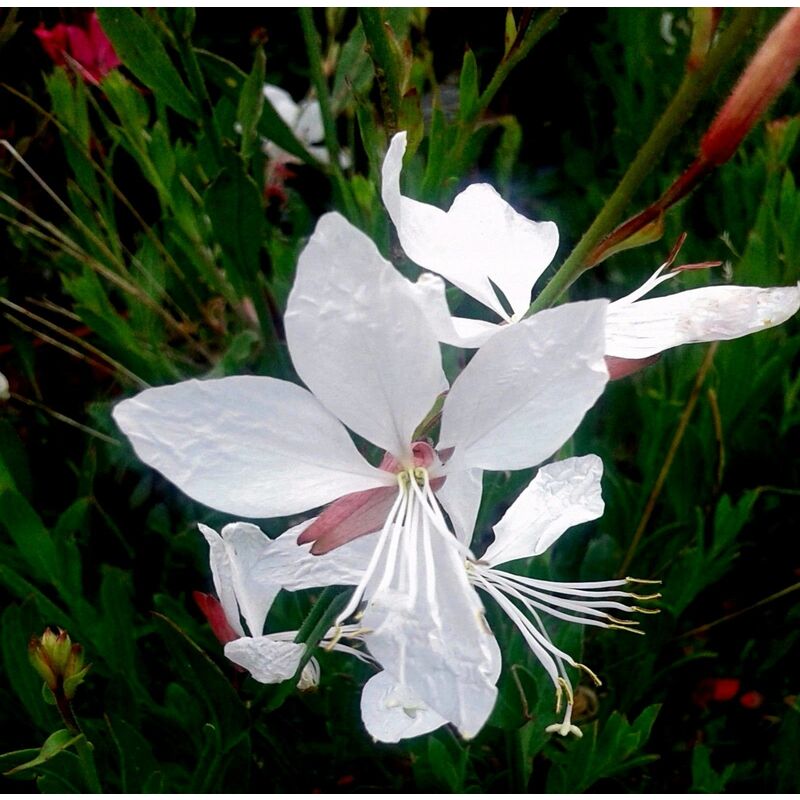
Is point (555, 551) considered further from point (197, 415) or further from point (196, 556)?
point (197, 415)

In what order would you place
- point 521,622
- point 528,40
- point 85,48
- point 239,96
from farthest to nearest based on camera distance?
point 85,48 < point 239,96 < point 528,40 < point 521,622

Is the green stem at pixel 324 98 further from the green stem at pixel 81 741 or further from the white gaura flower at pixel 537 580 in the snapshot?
the green stem at pixel 81 741

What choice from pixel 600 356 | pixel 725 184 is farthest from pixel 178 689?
pixel 725 184

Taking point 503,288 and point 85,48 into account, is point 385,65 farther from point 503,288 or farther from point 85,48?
point 85,48

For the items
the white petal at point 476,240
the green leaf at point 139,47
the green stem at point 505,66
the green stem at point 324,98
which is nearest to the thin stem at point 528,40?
the green stem at point 505,66

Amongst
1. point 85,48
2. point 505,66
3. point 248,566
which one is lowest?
point 248,566

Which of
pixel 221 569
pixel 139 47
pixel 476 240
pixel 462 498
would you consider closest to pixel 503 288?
pixel 476 240
